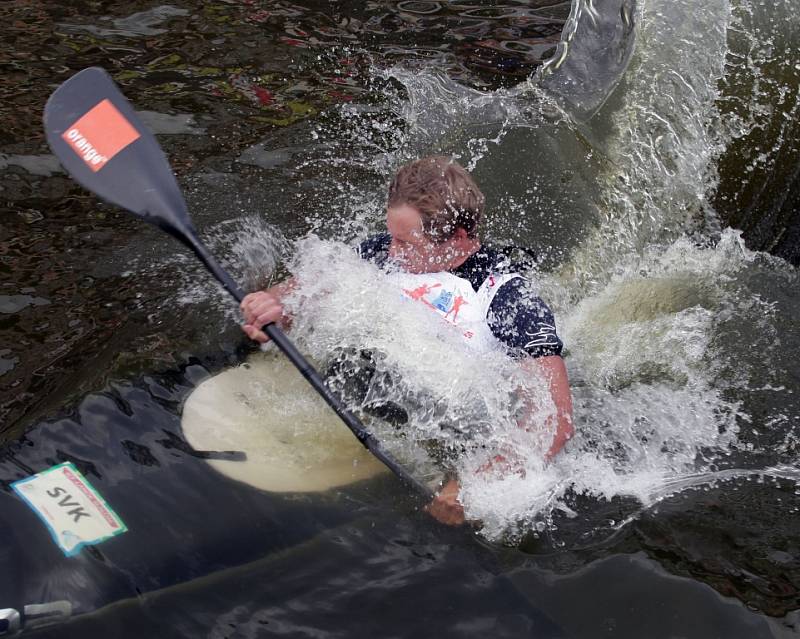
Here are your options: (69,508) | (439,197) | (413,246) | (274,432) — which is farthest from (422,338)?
(69,508)

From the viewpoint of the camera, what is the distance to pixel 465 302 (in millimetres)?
2832

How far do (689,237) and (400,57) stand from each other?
2477mm

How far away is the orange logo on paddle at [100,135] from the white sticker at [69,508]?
107cm

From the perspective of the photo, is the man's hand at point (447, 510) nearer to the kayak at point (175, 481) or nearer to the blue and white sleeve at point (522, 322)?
the kayak at point (175, 481)

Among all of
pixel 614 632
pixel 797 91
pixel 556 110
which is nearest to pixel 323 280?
pixel 614 632

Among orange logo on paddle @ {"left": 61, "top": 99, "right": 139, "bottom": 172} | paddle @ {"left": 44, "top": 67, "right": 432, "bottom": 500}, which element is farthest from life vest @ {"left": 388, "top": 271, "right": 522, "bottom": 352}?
orange logo on paddle @ {"left": 61, "top": 99, "right": 139, "bottom": 172}

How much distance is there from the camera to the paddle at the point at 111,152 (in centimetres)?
292

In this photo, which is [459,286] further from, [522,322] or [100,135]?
[100,135]

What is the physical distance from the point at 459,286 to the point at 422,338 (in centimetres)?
21

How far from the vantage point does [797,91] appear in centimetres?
402

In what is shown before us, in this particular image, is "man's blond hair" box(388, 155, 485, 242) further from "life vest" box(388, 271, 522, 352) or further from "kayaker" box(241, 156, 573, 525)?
"life vest" box(388, 271, 522, 352)

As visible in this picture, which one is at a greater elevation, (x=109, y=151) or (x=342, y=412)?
(x=109, y=151)

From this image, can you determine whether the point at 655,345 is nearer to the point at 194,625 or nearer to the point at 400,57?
the point at 194,625

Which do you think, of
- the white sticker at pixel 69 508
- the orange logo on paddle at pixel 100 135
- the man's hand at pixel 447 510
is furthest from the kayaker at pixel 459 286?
the orange logo on paddle at pixel 100 135
